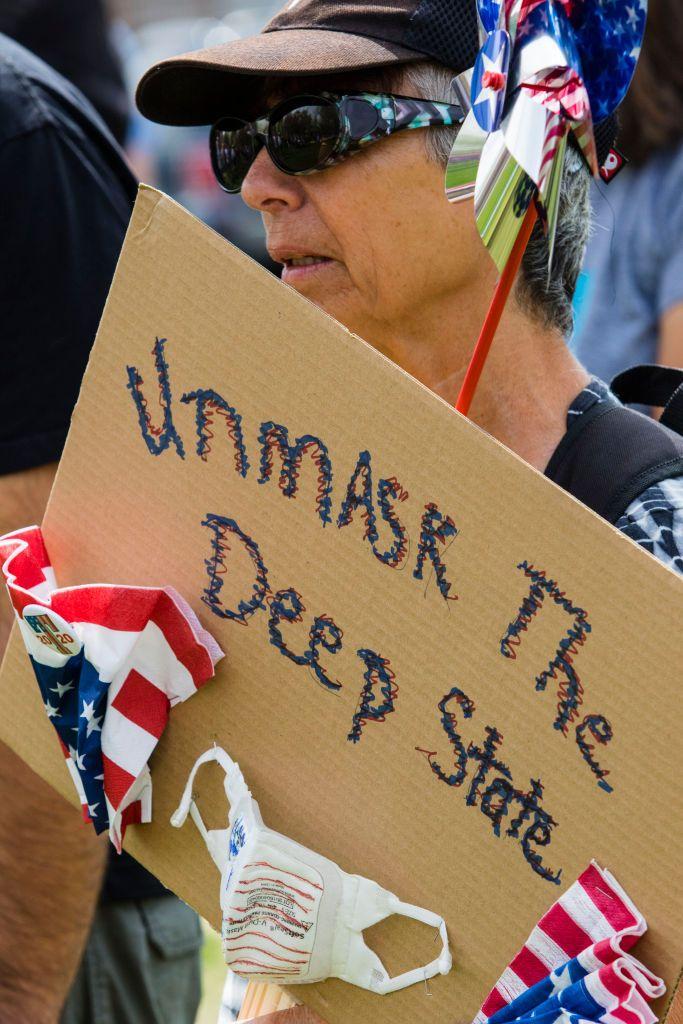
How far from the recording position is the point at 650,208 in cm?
221

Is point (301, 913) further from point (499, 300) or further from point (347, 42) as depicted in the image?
point (347, 42)

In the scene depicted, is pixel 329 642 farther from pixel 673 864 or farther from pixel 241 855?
pixel 673 864

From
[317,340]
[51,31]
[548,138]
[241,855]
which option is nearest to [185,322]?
[317,340]

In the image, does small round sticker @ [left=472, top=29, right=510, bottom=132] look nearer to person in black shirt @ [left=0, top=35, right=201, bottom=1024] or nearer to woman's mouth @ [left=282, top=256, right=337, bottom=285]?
woman's mouth @ [left=282, top=256, right=337, bottom=285]

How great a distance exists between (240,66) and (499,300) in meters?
0.43

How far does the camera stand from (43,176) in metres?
1.56

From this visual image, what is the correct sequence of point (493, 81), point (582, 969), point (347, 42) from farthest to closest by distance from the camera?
point (347, 42), point (493, 81), point (582, 969)

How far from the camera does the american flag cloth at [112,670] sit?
1155 millimetres

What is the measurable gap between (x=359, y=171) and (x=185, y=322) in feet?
1.12

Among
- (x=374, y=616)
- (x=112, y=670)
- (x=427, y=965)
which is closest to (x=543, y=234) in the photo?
(x=374, y=616)

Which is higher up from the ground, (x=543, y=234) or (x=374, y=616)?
(x=543, y=234)

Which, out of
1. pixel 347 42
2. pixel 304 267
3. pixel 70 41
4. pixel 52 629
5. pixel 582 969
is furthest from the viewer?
pixel 70 41

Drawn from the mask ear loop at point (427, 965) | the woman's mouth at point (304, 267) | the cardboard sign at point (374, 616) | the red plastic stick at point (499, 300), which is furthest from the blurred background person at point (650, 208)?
the mask ear loop at point (427, 965)

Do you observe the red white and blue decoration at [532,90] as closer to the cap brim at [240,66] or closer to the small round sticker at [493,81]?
the small round sticker at [493,81]
